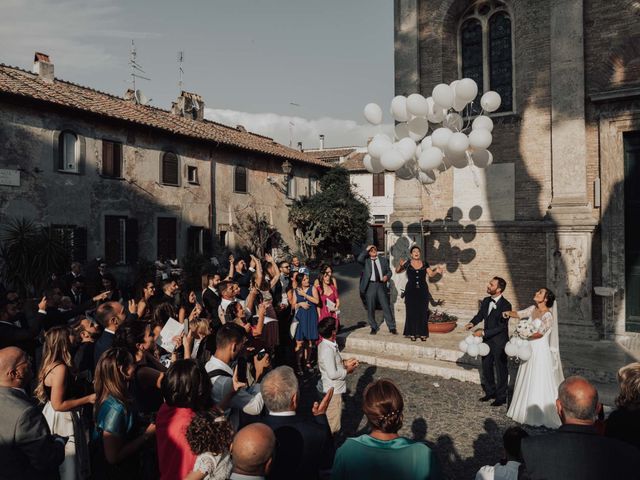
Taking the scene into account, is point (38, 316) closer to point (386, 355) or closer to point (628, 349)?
point (386, 355)

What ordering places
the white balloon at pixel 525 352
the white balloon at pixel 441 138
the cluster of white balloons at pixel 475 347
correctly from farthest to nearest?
1. the white balloon at pixel 441 138
2. the cluster of white balloons at pixel 475 347
3. the white balloon at pixel 525 352

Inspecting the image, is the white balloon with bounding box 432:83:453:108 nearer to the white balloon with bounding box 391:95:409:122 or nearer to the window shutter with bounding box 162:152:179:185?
the white balloon with bounding box 391:95:409:122

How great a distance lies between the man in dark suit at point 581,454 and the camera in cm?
237

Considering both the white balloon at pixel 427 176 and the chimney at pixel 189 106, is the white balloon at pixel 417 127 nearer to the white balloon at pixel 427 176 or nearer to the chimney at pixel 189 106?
the white balloon at pixel 427 176

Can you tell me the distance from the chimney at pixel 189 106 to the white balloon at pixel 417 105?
58.0ft

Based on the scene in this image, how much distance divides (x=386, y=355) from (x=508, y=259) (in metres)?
3.27

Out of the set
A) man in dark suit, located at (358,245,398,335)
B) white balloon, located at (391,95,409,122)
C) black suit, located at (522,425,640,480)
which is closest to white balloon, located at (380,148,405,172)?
white balloon, located at (391,95,409,122)

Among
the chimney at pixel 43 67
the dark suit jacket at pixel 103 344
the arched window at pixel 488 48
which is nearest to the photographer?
the dark suit jacket at pixel 103 344

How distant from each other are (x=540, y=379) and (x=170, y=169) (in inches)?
647

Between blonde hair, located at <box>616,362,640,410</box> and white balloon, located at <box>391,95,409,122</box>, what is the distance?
5754 mm

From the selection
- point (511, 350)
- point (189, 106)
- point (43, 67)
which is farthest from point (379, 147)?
point (189, 106)

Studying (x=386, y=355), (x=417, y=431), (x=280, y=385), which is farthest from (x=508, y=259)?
(x=280, y=385)

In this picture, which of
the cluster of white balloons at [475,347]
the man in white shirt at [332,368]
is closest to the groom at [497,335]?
the cluster of white balloons at [475,347]

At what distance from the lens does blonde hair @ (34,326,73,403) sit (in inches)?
141
